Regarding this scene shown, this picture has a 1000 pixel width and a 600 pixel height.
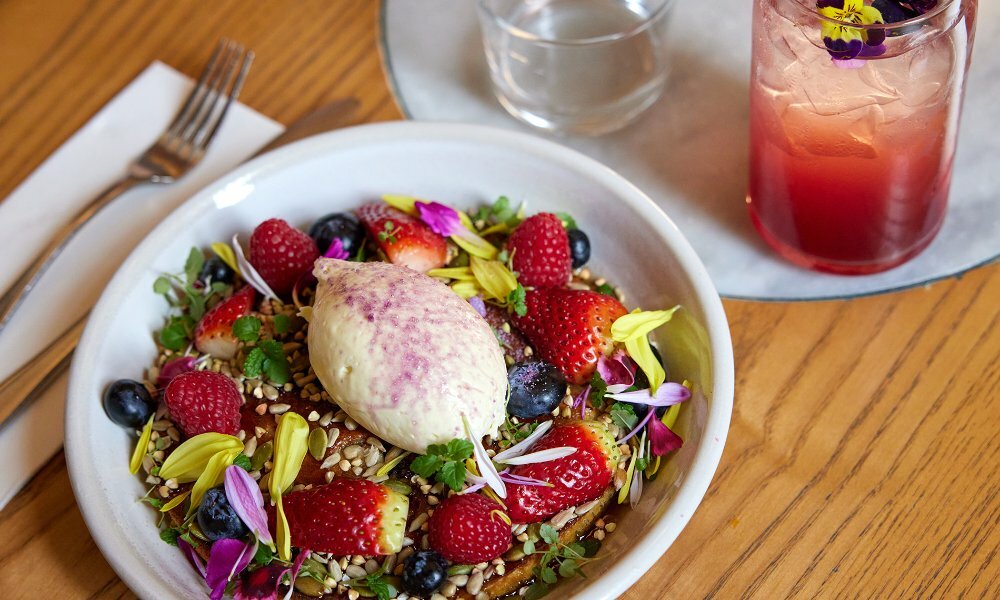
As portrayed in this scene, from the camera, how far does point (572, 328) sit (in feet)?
3.82

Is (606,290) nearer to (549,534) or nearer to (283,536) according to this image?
(549,534)

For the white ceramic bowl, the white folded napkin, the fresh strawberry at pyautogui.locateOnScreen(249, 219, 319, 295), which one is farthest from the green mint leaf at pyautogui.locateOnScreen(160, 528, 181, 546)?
the fresh strawberry at pyautogui.locateOnScreen(249, 219, 319, 295)

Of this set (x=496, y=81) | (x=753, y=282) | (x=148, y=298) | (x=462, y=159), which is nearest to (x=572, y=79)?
(x=496, y=81)

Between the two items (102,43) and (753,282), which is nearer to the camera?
(753,282)

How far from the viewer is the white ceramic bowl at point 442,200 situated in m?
1.04

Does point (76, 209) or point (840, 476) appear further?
point (76, 209)

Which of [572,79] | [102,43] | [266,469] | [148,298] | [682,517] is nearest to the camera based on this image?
[682,517]

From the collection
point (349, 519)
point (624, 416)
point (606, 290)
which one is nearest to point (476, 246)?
point (606, 290)

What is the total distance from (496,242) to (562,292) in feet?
0.50

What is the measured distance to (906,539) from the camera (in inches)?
43.1

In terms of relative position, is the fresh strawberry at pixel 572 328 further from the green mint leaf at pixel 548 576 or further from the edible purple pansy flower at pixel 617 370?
the green mint leaf at pixel 548 576

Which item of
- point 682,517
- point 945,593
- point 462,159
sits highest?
point 462,159

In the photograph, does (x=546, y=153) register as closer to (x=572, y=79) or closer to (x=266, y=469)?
(x=572, y=79)

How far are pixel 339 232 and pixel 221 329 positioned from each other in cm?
19
